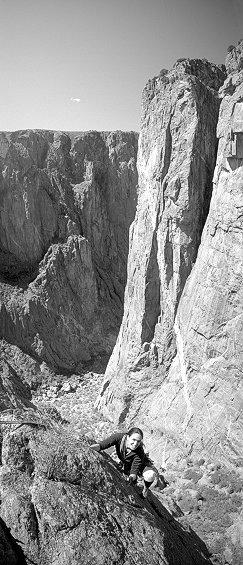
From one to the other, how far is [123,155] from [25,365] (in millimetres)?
26882

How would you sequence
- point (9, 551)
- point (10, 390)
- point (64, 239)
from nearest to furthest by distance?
point (9, 551), point (10, 390), point (64, 239)

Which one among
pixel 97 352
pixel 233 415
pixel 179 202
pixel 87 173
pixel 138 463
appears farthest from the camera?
pixel 87 173

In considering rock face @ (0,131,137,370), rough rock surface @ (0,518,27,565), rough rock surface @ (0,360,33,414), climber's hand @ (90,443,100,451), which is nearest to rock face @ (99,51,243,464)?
rough rock surface @ (0,360,33,414)

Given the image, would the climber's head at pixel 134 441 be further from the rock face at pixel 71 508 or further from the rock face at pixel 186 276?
the rock face at pixel 186 276

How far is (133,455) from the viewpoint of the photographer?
640cm

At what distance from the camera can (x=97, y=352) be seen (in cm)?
3788

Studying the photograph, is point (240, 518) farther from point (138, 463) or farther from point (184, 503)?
point (138, 463)

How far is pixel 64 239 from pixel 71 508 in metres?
38.3

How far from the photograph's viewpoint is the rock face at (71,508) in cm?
477

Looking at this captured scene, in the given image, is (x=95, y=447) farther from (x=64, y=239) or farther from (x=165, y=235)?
(x=64, y=239)

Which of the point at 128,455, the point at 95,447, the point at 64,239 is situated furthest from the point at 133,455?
the point at 64,239

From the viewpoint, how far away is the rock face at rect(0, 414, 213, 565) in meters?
4.77

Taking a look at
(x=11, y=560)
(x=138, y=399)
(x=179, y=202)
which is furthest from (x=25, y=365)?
(x=11, y=560)

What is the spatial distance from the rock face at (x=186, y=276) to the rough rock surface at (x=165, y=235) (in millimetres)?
55
